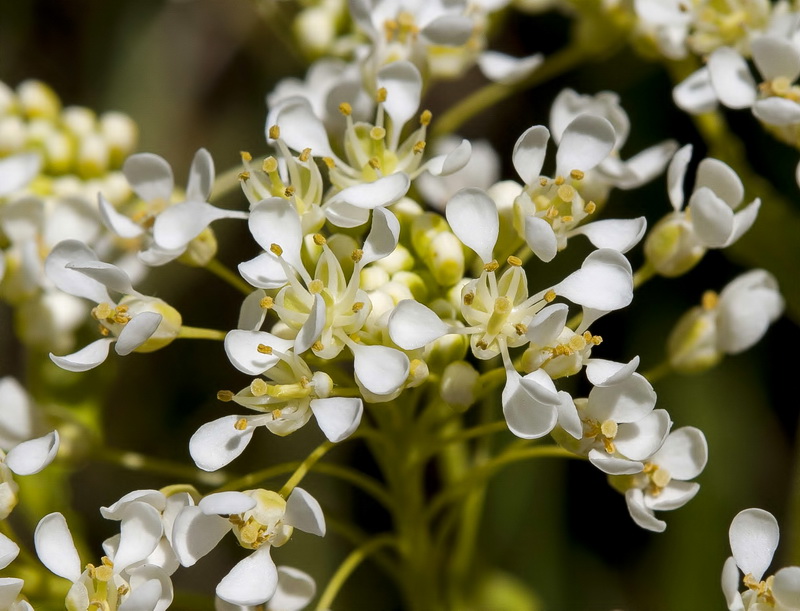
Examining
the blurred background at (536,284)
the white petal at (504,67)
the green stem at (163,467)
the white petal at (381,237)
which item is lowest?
the blurred background at (536,284)

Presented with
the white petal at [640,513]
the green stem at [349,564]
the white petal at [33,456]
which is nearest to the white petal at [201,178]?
the white petal at [33,456]

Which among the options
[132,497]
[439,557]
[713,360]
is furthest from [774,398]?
[132,497]

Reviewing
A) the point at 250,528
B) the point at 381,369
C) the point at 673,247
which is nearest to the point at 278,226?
the point at 381,369

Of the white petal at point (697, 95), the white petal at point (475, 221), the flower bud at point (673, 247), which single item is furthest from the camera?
the white petal at point (697, 95)

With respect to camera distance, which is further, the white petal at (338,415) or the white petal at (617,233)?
the white petal at (617,233)

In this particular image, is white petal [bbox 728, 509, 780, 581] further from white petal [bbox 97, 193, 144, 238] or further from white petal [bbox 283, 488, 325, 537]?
white petal [bbox 97, 193, 144, 238]

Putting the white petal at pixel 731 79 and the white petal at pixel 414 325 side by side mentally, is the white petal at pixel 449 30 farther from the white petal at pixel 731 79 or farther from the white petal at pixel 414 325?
the white petal at pixel 414 325
